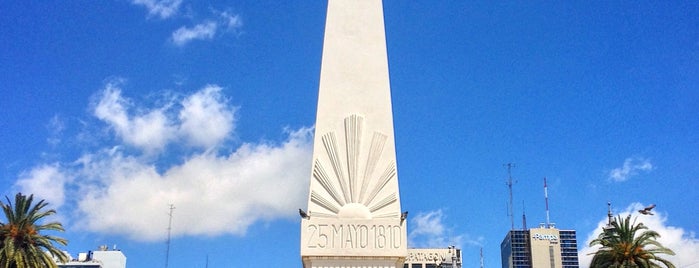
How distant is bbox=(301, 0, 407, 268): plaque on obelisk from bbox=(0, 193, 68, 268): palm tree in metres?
16.0

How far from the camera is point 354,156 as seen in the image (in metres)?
36.3

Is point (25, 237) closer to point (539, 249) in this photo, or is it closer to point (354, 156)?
point (354, 156)

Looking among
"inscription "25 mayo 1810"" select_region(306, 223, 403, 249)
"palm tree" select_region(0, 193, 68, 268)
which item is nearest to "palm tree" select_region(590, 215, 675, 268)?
"inscription "25 mayo 1810"" select_region(306, 223, 403, 249)

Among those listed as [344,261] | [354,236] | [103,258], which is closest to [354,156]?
[354,236]

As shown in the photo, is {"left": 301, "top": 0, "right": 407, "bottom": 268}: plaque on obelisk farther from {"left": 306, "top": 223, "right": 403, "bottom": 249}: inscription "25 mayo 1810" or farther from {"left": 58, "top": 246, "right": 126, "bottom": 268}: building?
{"left": 58, "top": 246, "right": 126, "bottom": 268}: building

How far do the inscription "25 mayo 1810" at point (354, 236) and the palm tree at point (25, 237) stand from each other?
1643 centimetres

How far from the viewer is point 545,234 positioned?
189 m

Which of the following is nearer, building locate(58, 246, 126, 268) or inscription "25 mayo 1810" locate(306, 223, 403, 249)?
inscription "25 mayo 1810" locate(306, 223, 403, 249)

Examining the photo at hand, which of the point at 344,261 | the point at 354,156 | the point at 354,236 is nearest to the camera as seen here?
the point at 344,261

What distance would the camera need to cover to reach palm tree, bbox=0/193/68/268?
41.1 meters

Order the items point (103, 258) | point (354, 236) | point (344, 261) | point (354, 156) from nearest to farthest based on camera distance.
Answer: point (344, 261) → point (354, 236) → point (354, 156) → point (103, 258)

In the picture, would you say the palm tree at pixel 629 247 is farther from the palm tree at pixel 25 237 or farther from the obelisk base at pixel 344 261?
the palm tree at pixel 25 237

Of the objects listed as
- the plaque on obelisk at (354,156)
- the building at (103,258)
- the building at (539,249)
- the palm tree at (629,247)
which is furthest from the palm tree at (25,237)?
the building at (539,249)

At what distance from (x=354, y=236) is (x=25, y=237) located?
61.6 feet
